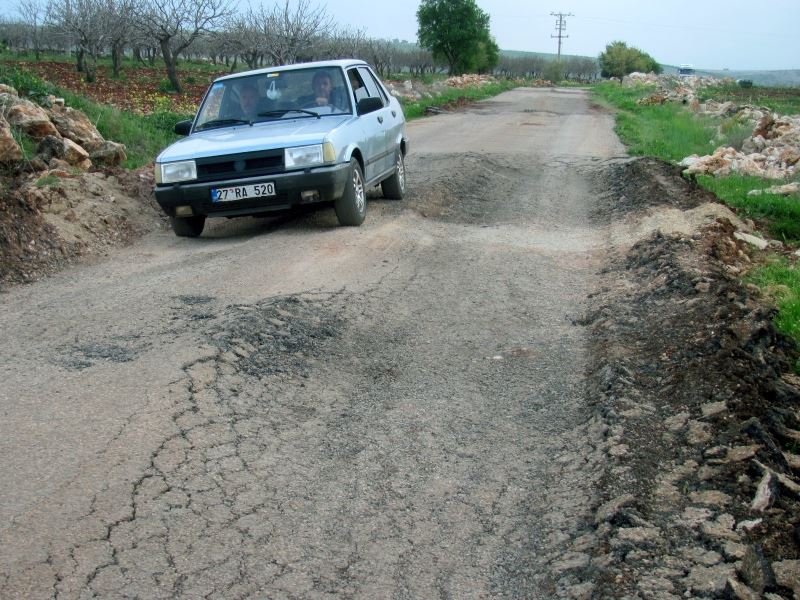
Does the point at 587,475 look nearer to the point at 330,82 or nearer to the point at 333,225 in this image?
the point at 333,225

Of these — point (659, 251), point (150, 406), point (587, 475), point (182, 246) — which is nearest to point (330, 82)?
point (182, 246)

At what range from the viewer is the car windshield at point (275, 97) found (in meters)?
8.95

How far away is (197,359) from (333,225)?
4211 mm

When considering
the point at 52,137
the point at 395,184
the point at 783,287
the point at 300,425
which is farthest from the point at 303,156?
the point at 783,287

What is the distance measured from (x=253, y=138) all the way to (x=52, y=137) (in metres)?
3.33

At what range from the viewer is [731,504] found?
3.37m

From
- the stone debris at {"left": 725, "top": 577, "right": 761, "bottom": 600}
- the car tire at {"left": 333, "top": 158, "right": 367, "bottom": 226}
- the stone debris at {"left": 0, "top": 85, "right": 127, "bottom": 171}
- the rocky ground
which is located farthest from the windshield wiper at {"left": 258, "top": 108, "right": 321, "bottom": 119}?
the stone debris at {"left": 725, "top": 577, "right": 761, "bottom": 600}

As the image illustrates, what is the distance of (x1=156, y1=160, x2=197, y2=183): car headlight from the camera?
8.09 metres

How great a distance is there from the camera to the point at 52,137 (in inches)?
391

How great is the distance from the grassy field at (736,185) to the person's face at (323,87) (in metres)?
4.86

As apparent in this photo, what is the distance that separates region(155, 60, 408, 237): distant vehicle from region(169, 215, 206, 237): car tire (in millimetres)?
11

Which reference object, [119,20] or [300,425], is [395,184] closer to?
[300,425]

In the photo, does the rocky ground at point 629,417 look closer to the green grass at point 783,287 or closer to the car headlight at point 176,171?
the green grass at point 783,287

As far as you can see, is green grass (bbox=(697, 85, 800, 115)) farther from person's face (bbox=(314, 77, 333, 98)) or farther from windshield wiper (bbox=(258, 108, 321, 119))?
windshield wiper (bbox=(258, 108, 321, 119))
